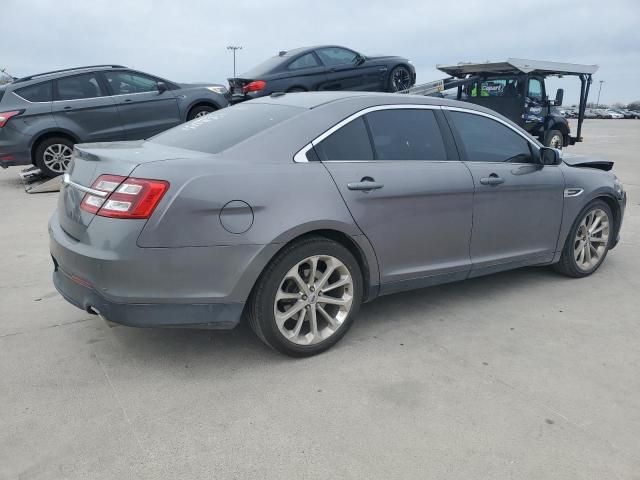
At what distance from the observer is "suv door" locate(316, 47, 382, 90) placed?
11344mm

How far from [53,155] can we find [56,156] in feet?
0.15

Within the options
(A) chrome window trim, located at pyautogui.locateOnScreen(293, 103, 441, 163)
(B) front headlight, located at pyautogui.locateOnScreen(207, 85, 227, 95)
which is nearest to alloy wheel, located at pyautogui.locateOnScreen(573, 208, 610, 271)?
(A) chrome window trim, located at pyautogui.locateOnScreen(293, 103, 441, 163)

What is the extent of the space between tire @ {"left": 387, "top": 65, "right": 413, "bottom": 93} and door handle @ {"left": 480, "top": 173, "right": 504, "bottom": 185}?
28.5ft

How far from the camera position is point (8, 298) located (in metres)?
4.07

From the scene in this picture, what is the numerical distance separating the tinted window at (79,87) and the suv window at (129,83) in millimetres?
219

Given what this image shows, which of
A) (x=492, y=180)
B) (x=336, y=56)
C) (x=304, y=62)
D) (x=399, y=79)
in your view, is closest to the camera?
(x=492, y=180)

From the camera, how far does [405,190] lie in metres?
3.44

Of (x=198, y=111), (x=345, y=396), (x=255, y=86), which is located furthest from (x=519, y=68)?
(x=345, y=396)

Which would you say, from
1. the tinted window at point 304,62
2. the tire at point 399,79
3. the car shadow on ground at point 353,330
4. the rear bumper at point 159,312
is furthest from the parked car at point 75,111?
the rear bumper at point 159,312

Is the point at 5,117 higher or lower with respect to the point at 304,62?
lower

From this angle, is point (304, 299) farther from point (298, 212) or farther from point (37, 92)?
point (37, 92)

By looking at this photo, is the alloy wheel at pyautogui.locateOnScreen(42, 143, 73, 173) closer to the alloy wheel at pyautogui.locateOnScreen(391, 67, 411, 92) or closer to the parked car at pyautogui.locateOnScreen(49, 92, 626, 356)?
the parked car at pyautogui.locateOnScreen(49, 92, 626, 356)

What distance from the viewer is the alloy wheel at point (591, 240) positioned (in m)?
4.70

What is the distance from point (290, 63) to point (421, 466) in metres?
9.73
